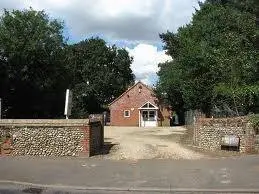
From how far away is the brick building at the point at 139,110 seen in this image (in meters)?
71.1

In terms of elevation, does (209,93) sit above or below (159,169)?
above

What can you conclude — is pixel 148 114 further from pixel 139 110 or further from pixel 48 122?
pixel 48 122

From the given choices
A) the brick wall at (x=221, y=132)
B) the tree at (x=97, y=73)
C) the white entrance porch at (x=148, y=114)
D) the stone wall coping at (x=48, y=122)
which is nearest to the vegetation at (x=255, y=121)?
the brick wall at (x=221, y=132)

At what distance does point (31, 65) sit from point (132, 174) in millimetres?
37512

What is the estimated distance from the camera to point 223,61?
1237 inches

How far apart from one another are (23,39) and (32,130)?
3268cm

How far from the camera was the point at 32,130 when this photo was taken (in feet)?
76.1

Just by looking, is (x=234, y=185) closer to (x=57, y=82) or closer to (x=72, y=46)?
(x=57, y=82)

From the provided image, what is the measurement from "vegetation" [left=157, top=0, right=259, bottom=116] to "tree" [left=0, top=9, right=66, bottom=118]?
58.0 ft

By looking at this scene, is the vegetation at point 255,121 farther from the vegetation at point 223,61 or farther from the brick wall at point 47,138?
the brick wall at point 47,138

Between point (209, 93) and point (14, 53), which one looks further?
point (14, 53)

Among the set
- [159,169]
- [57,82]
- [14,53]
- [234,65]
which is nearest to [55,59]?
[57,82]

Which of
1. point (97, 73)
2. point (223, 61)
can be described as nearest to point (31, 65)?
point (223, 61)

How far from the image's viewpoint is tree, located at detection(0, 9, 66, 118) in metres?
51.1
